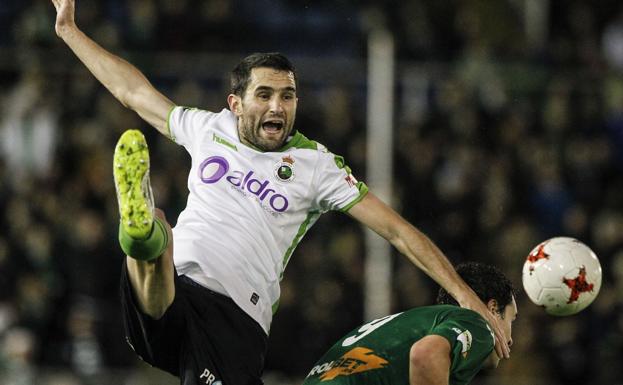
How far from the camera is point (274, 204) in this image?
6.52m

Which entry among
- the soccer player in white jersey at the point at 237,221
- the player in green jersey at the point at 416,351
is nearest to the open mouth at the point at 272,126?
the soccer player in white jersey at the point at 237,221

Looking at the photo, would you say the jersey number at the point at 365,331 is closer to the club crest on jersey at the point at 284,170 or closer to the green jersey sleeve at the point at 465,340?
the green jersey sleeve at the point at 465,340

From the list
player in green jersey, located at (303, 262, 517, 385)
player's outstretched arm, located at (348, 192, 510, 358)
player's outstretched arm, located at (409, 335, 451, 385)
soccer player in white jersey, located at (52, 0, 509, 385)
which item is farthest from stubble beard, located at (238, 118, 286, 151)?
player's outstretched arm, located at (409, 335, 451, 385)

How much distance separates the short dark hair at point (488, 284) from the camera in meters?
6.38

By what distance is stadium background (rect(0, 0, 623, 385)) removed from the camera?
1101 cm

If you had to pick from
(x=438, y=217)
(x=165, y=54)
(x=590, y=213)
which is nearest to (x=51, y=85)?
(x=165, y=54)

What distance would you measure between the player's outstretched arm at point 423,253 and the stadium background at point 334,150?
449 cm

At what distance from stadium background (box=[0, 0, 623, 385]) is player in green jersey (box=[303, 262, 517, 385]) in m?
4.84

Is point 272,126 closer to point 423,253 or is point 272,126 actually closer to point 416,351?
point 423,253

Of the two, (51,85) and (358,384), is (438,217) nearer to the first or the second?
(51,85)

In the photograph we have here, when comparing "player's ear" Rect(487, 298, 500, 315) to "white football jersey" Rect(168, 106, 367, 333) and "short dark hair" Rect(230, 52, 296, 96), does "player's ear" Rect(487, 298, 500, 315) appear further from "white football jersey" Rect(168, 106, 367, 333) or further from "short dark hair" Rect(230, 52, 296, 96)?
"short dark hair" Rect(230, 52, 296, 96)

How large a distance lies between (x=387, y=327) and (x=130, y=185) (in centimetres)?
142

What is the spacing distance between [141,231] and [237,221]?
1.00 meters

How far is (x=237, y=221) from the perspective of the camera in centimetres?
645
